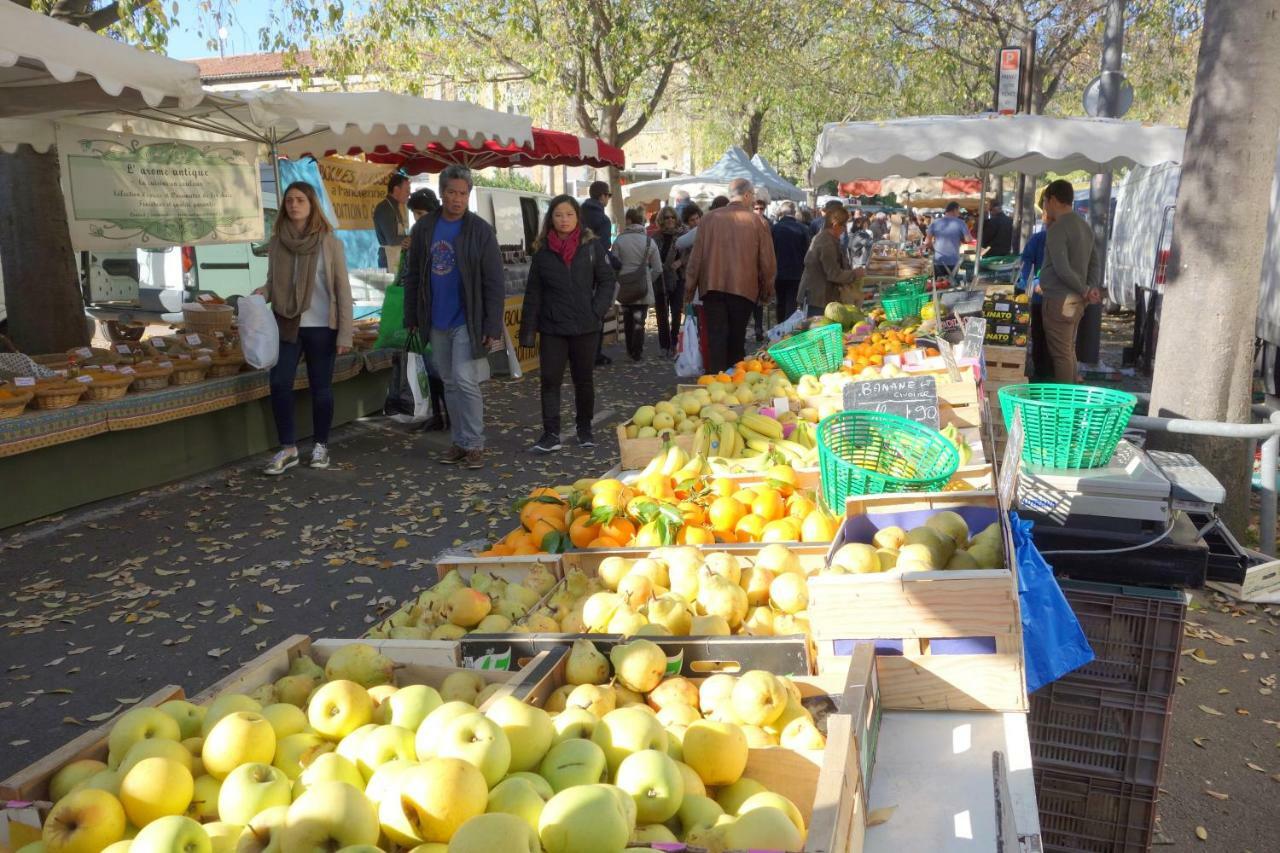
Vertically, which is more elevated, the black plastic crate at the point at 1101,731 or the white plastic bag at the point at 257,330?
the white plastic bag at the point at 257,330

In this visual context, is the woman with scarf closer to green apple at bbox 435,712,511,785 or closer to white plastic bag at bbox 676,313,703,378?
white plastic bag at bbox 676,313,703,378

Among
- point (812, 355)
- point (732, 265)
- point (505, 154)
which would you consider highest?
point (505, 154)

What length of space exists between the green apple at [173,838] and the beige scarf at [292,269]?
6.07 metres

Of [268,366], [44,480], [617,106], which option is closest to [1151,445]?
[268,366]

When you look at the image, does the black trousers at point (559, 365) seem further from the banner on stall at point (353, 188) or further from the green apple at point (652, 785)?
the green apple at point (652, 785)

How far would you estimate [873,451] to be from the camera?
3.96 meters

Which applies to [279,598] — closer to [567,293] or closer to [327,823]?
[567,293]

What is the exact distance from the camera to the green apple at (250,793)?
65.6 inches

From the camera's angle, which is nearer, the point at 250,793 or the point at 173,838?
the point at 173,838

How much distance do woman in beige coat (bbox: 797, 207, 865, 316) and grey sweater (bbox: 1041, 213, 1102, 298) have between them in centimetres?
231

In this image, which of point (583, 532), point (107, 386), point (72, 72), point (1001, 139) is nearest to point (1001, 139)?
point (1001, 139)

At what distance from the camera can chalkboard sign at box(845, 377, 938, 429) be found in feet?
14.0

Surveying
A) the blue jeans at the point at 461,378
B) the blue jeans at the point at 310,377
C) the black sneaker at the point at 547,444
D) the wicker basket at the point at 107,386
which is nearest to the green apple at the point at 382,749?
the blue jeans at the point at 461,378

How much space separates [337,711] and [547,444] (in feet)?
20.1
